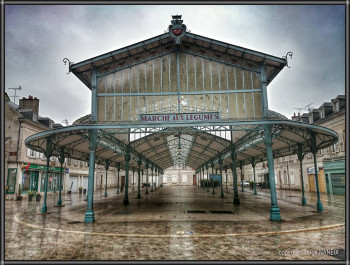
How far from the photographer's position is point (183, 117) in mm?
12945

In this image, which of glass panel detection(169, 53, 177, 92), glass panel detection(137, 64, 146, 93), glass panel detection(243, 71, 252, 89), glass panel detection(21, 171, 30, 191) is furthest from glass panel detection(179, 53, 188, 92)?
glass panel detection(21, 171, 30, 191)

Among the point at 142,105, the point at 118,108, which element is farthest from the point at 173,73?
the point at 118,108

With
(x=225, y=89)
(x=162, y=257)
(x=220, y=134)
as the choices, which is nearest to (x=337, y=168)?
(x=220, y=134)

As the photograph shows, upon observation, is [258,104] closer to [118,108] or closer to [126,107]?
[126,107]

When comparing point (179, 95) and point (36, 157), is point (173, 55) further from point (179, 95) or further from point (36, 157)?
point (36, 157)

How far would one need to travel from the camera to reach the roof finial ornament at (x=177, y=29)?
43.9ft

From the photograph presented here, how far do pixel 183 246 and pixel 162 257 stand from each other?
48.9 inches

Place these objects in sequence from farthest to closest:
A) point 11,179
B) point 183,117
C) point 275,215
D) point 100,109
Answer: point 11,179 → point 100,109 → point 183,117 → point 275,215

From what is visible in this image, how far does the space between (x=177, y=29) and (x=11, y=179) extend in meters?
23.2

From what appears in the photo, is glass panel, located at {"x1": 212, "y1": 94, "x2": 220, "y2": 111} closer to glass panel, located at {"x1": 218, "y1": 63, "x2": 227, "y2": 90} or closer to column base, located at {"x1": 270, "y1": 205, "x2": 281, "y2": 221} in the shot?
glass panel, located at {"x1": 218, "y1": 63, "x2": 227, "y2": 90}

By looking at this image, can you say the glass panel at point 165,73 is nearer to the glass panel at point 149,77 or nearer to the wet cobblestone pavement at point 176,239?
the glass panel at point 149,77

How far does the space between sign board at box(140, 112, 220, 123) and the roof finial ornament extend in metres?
4.10

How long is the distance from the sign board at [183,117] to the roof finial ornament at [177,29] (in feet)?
13.5

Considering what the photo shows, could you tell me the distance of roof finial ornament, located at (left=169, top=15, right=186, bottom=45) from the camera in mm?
13367
